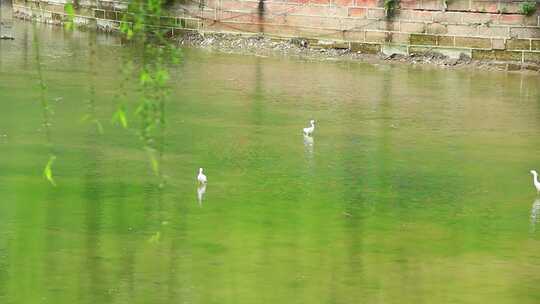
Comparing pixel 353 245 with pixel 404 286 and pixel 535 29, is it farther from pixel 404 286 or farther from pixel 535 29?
pixel 535 29

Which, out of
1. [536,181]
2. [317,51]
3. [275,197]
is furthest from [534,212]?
[317,51]

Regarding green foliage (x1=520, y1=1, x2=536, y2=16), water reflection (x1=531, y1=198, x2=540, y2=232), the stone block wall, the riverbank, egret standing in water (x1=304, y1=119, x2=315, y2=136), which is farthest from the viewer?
the riverbank

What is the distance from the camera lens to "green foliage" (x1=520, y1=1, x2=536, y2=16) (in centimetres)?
2272

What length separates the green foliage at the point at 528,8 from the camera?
2272cm

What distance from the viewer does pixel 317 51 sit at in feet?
80.8

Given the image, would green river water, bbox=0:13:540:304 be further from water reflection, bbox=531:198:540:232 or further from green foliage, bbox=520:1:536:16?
green foliage, bbox=520:1:536:16

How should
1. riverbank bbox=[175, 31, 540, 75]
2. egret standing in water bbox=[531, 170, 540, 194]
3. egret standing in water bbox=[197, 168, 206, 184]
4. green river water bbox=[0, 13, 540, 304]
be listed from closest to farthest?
1. green river water bbox=[0, 13, 540, 304]
2. egret standing in water bbox=[197, 168, 206, 184]
3. egret standing in water bbox=[531, 170, 540, 194]
4. riverbank bbox=[175, 31, 540, 75]

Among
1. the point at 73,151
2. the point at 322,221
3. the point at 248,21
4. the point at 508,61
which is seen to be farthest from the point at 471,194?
the point at 248,21

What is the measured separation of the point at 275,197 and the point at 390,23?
11.7m

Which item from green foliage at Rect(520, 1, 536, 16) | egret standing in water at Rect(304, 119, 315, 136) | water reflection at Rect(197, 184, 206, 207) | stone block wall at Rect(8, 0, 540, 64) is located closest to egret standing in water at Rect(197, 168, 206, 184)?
water reflection at Rect(197, 184, 206, 207)

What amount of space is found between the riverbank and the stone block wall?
0.29ft

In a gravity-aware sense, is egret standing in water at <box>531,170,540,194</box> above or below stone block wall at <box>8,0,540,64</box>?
below

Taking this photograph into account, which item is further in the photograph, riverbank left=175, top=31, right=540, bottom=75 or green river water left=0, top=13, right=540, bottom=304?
riverbank left=175, top=31, right=540, bottom=75

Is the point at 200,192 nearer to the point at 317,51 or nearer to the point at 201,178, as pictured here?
the point at 201,178
